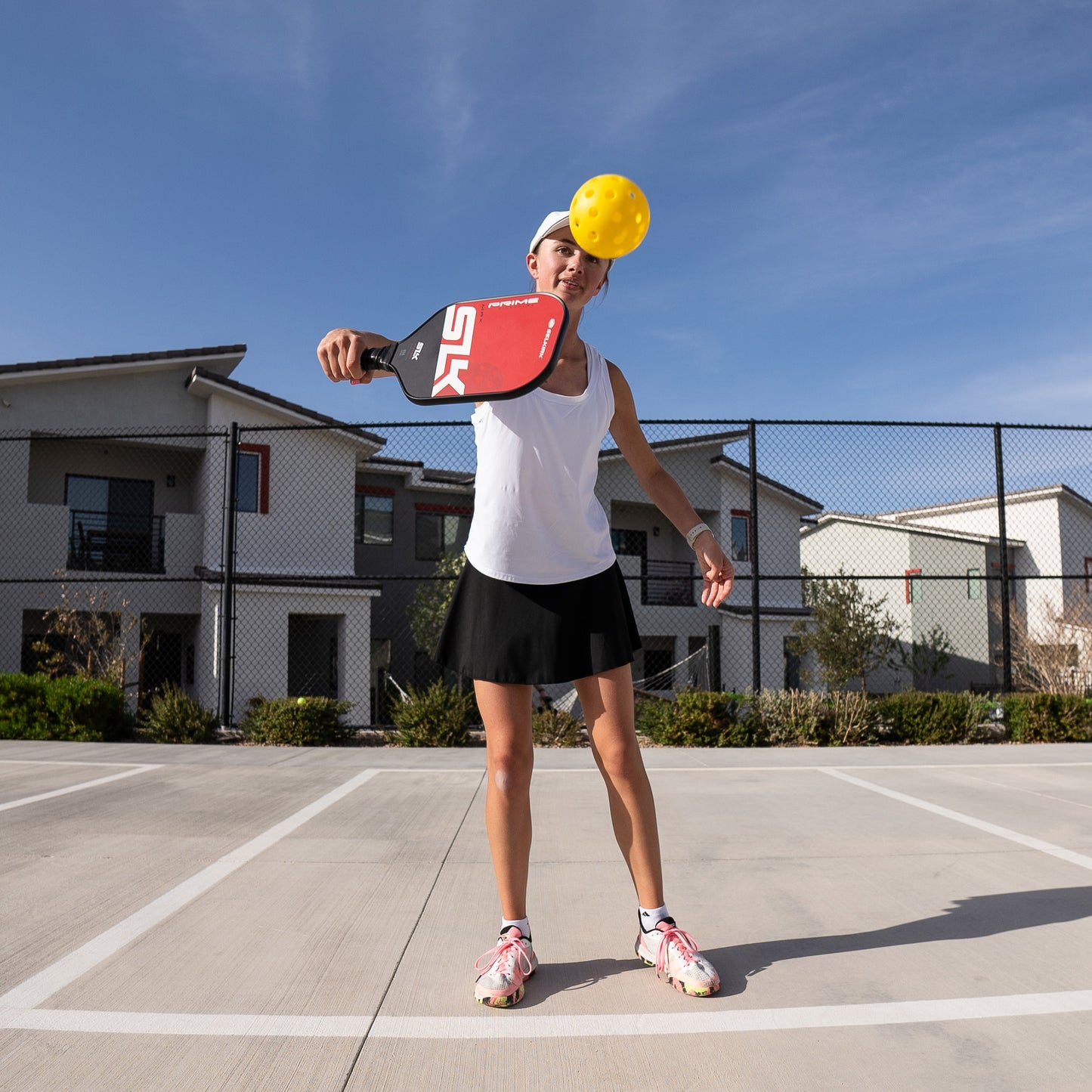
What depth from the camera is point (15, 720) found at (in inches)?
309

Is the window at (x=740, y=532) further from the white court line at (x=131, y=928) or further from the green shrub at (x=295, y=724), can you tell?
the white court line at (x=131, y=928)

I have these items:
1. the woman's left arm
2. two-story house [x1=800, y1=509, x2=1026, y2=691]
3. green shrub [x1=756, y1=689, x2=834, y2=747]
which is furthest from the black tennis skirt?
two-story house [x1=800, y1=509, x2=1026, y2=691]

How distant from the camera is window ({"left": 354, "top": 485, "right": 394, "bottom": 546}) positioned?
20484 millimetres

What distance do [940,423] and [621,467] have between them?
12.5 m

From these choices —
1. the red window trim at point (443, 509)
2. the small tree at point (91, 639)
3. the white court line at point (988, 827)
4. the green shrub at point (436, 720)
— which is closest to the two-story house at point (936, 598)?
the red window trim at point (443, 509)

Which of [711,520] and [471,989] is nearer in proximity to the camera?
[471,989]

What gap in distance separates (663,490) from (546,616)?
622 mm

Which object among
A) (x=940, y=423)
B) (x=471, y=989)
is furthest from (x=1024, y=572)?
(x=471, y=989)

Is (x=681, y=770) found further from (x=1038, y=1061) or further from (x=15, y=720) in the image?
(x=15, y=720)

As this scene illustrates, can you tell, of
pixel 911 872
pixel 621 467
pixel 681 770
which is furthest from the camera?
pixel 621 467

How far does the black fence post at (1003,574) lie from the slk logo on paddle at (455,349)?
326 inches

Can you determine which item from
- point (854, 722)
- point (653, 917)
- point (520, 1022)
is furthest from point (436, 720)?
point (520, 1022)

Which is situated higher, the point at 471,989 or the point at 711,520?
the point at 711,520

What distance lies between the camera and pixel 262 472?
17.3 meters
